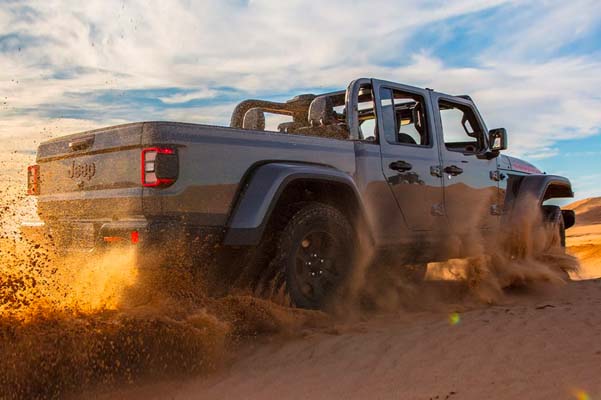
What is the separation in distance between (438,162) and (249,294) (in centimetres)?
248

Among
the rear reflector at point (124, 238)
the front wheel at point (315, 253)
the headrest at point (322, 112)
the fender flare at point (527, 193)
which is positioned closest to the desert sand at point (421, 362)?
the front wheel at point (315, 253)

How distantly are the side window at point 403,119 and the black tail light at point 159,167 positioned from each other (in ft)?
7.18

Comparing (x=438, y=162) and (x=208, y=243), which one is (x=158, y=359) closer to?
(x=208, y=243)

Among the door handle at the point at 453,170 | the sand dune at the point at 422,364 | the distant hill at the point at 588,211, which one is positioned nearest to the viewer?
the sand dune at the point at 422,364

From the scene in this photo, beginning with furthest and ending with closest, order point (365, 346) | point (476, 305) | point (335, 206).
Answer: point (476, 305), point (335, 206), point (365, 346)

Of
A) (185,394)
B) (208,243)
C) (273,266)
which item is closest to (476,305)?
(273,266)

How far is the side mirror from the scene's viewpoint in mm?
6309

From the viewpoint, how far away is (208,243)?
3846 mm

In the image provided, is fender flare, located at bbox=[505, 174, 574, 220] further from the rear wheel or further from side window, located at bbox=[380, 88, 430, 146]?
side window, located at bbox=[380, 88, 430, 146]

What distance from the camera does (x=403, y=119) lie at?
5.68 metres

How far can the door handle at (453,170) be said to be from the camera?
5.76 m

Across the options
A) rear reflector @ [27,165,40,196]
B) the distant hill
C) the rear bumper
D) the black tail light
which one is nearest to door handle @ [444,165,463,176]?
the rear bumper

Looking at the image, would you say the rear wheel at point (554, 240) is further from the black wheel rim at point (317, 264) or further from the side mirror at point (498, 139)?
the black wheel rim at point (317, 264)

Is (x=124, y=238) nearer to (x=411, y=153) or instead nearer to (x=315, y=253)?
(x=315, y=253)
